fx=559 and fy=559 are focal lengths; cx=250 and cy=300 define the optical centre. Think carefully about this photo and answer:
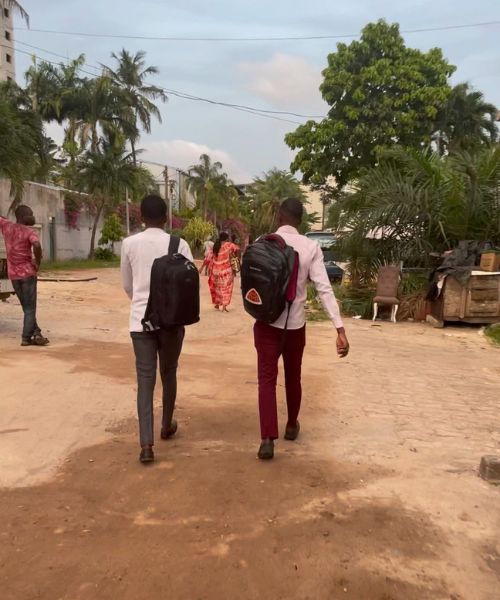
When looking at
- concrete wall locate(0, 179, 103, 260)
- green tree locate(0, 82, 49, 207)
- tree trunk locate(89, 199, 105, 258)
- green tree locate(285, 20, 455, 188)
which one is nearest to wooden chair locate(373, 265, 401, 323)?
green tree locate(0, 82, 49, 207)

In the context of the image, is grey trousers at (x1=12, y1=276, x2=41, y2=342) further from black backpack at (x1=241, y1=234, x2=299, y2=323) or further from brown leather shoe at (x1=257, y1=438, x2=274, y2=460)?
brown leather shoe at (x1=257, y1=438, x2=274, y2=460)

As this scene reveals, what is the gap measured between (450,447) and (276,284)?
1.77 m

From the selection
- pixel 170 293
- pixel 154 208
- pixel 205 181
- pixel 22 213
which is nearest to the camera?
pixel 170 293

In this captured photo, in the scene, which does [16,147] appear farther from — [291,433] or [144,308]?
[291,433]

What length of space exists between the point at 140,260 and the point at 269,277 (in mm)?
806

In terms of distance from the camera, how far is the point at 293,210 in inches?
147

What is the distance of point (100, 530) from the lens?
8.78ft

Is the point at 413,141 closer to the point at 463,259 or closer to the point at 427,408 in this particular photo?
the point at 463,259

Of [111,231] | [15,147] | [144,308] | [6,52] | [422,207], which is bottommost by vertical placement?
[144,308]

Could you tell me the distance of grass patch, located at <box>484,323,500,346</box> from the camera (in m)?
8.99

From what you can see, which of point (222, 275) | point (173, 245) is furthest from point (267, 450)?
point (222, 275)

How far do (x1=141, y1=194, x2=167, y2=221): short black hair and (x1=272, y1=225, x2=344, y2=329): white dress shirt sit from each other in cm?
78

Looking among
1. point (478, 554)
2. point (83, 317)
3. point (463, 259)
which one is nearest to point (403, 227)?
point (463, 259)

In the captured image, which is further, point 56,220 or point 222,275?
point 56,220
